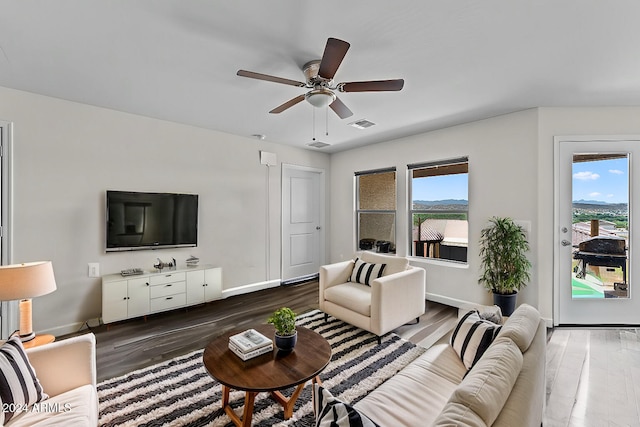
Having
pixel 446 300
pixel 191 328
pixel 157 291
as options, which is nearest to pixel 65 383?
pixel 191 328

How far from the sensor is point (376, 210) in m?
5.19

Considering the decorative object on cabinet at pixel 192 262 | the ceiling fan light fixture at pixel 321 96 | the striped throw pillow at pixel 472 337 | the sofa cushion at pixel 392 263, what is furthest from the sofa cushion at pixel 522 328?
the decorative object on cabinet at pixel 192 262

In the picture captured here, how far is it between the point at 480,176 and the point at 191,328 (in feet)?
13.1

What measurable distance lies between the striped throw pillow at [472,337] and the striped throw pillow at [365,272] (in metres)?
1.45

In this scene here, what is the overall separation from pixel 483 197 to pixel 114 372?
431cm

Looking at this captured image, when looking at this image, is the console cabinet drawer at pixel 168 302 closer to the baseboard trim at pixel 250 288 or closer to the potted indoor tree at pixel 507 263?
the baseboard trim at pixel 250 288

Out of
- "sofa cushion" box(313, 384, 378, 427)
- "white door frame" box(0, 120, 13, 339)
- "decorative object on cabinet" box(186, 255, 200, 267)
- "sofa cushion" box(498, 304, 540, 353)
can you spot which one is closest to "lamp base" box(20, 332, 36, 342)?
"white door frame" box(0, 120, 13, 339)

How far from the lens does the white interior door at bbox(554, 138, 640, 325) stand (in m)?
3.20

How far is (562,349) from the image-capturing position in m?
2.74

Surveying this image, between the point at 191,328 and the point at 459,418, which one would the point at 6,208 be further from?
the point at 459,418

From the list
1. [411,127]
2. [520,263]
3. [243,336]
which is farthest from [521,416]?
[411,127]

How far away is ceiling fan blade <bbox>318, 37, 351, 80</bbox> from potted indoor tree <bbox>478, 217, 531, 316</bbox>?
269 cm

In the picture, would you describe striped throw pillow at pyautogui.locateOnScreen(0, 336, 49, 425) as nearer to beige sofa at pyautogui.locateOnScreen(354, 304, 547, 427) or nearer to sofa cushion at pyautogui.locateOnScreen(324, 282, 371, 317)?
beige sofa at pyautogui.locateOnScreen(354, 304, 547, 427)

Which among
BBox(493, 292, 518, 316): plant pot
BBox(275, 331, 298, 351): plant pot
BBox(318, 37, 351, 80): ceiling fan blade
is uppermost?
BBox(318, 37, 351, 80): ceiling fan blade
